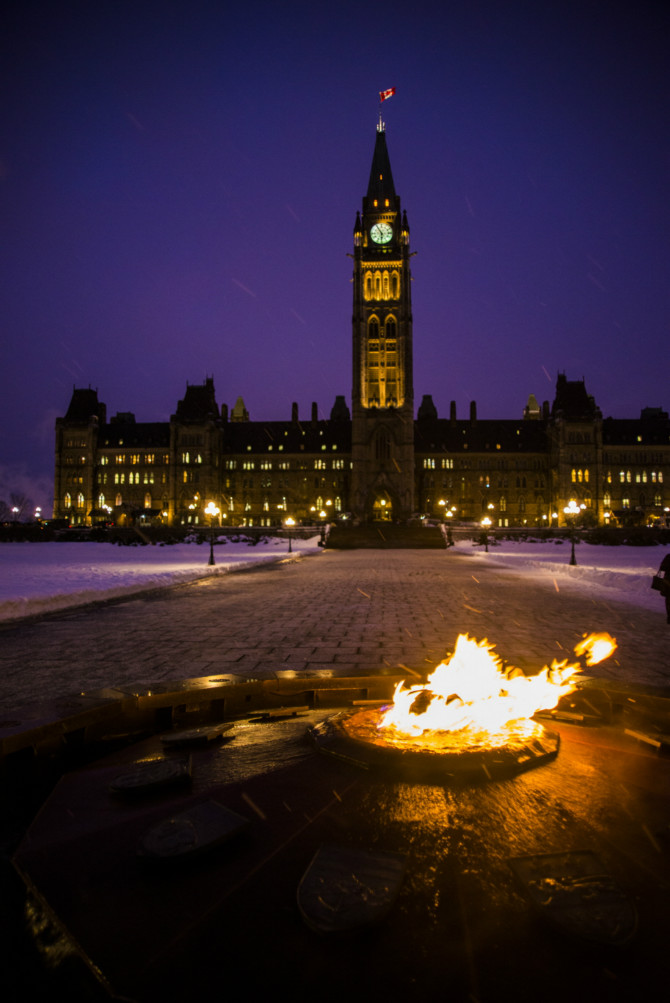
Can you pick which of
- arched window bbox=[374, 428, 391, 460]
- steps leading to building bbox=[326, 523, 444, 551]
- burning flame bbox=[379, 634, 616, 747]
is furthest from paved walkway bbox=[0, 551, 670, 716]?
arched window bbox=[374, 428, 391, 460]

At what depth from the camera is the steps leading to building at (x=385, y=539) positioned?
1689 inches

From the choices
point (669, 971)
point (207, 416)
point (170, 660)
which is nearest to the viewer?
point (669, 971)

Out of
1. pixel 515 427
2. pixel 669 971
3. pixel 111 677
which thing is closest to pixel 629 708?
pixel 669 971

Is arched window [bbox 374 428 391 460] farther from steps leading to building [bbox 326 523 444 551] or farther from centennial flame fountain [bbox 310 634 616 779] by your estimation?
centennial flame fountain [bbox 310 634 616 779]

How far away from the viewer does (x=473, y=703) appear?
2.97m

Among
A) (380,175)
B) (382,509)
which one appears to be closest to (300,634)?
(382,509)

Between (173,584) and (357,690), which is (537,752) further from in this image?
(173,584)

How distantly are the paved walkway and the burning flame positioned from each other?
0.41 m

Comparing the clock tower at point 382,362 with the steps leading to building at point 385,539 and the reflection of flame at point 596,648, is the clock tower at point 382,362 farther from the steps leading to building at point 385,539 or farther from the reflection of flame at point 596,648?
the reflection of flame at point 596,648

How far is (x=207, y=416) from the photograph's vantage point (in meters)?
86.3

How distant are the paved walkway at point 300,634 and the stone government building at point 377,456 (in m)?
64.4

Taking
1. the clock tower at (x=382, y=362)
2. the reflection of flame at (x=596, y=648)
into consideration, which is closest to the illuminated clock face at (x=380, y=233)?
the clock tower at (x=382, y=362)

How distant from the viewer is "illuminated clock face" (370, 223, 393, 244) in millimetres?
82438

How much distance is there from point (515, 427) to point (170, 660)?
→ 90.3 metres
